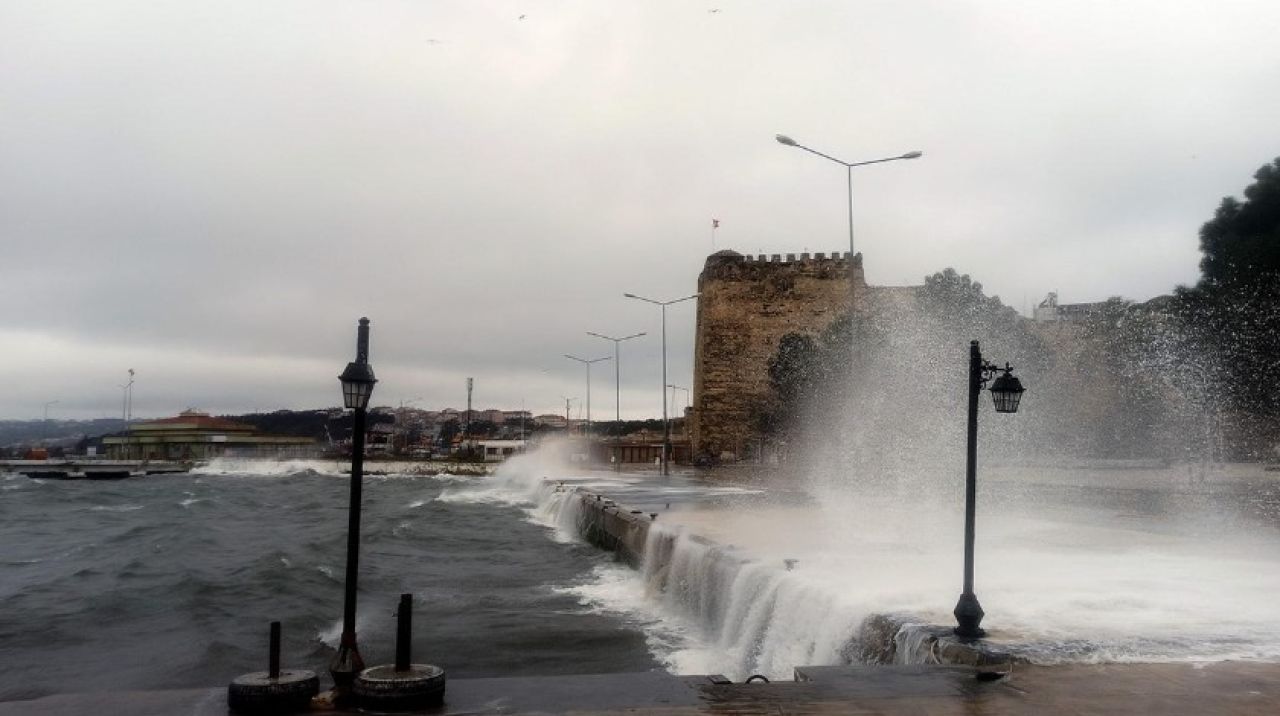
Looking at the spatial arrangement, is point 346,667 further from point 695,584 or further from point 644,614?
point 644,614

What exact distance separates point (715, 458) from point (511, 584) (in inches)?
1233

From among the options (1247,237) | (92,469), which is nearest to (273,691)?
(1247,237)

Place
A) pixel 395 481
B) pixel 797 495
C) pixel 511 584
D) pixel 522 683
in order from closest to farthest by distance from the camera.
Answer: pixel 522 683, pixel 511 584, pixel 797 495, pixel 395 481

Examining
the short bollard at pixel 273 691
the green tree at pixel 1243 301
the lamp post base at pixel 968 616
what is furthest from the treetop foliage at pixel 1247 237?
the short bollard at pixel 273 691

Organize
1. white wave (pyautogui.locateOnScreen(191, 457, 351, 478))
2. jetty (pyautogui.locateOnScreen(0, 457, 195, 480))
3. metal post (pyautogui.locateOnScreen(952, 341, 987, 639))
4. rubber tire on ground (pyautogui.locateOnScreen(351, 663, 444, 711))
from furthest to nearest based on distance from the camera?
1. white wave (pyautogui.locateOnScreen(191, 457, 351, 478))
2. jetty (pyautogui.locateOnScreen(0, 457, 195, 480))
3. metal post (pyautogui.locateOnScreen(952, 341, 987, 639))
4. rubber tire on ground (pyautogui.locateOnScreen(351, 663, 444, 711))

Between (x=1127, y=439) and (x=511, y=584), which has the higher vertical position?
(x=1127, y=439)

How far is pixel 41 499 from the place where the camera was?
47.5 meters

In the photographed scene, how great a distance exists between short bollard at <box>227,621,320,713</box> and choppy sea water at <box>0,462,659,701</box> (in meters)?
4.96

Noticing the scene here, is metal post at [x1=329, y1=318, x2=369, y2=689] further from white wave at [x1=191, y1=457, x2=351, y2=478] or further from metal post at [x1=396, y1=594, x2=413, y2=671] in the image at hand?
white wave at [x1=191, y1=457, x2=351, y2=478]

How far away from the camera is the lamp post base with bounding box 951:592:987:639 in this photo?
689 cm

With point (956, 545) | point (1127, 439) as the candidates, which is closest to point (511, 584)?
point (956, 545)

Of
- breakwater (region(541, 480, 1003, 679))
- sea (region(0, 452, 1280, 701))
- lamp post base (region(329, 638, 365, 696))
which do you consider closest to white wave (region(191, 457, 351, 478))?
sea (region(0, 452, 1280, 701))

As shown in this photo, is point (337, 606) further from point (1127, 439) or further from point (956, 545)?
point (1127, 439)

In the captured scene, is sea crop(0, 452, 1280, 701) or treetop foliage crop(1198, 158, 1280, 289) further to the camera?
treetop foliage crop(1198, 158, 1280, 289)
